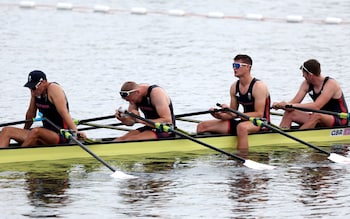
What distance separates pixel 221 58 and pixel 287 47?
8.51ft

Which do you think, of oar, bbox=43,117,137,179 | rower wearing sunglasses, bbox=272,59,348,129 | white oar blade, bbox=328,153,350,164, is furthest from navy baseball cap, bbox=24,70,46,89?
white oar blade, bbox=328,153,350,164

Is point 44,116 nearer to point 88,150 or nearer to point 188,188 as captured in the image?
point 88,150

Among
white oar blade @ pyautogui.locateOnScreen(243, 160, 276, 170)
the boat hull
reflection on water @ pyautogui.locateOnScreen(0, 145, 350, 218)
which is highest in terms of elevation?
the boat hull

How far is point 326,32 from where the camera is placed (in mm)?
38938

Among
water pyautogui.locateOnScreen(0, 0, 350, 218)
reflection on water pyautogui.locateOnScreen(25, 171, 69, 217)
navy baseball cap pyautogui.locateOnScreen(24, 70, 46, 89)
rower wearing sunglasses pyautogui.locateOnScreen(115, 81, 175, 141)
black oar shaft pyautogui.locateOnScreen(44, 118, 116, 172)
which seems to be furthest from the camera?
rower wearing sunglasses pyautogui.locateOnScreen(115, 81, 175, 141)

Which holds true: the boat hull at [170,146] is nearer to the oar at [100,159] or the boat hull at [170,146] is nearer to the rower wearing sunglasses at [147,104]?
the rower wearing sunglasses at [147,104]

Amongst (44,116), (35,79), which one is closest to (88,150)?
(44,116)

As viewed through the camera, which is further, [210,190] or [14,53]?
[14,53]

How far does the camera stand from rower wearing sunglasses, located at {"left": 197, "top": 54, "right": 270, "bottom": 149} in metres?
18.6

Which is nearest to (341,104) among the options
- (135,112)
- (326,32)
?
(135,112)

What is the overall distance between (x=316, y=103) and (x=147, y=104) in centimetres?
293

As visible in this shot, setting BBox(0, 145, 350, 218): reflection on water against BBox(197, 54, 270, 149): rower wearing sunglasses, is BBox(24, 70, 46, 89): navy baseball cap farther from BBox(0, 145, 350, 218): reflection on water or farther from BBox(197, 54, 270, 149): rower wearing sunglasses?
BBox(197, 54, 270, 149): rower wearing sunglasses

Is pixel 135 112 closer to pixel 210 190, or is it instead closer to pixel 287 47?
pixel 210 190

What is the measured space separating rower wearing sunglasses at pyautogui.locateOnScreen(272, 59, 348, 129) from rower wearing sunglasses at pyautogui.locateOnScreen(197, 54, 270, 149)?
1.52ft
